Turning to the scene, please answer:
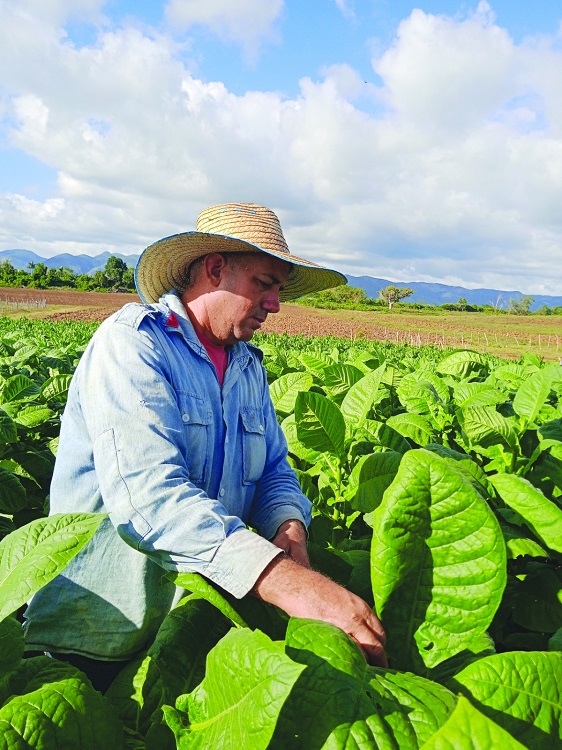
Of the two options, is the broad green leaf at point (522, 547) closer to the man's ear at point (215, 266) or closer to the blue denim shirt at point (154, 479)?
the blue denim shirt at point (154, 479)

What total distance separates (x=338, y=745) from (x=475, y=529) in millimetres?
431

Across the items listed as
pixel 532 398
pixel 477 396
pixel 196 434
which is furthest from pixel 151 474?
pixel 477 396

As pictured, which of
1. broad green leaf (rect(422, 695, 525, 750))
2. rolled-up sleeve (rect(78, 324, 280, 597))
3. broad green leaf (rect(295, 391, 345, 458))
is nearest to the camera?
broad green leaf (rect(422, 695, 525, 750))

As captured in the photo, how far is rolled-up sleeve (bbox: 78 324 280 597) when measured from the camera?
132 cm

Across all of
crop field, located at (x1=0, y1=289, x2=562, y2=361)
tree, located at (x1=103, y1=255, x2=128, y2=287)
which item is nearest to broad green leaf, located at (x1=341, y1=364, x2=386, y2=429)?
crop field, located at (x1=0, y1=289, x2=562, y2=361)

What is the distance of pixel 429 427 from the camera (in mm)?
2721

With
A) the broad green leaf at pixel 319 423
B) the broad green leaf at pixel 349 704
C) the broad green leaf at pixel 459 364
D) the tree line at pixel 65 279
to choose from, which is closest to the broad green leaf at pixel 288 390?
the broad green leaf at pixel 319 423

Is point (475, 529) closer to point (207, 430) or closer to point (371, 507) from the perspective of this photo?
point (371, 507)

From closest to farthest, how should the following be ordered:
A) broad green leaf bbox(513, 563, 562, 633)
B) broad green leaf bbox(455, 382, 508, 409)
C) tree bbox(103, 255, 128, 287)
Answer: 1. broad green leaf bbox(513, 563, 562, 633)
2. broad green leaf bbox(455, 382, 508, 409)
3. tree bbox(103, 255, 128, 287)

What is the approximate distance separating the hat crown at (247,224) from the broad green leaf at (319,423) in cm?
51

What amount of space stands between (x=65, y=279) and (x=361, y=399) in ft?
389

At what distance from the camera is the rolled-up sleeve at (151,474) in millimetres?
1318

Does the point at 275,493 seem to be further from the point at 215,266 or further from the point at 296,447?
the point at 215,266

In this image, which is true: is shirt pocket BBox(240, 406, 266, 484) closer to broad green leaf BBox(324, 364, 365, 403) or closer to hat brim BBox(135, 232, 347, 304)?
hat brim BBox(135, 232, 347, 304)
